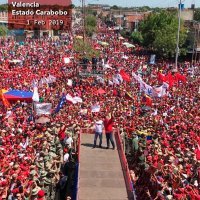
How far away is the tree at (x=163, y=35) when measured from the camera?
4534 cm

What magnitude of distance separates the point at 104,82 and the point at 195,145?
13727 millimetres

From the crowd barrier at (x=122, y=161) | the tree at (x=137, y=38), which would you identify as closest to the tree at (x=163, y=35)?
the tree at (x=137, y=38)

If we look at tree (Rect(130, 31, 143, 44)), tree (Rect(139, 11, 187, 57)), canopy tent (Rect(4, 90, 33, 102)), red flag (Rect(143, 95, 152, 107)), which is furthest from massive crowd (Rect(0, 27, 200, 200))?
tree (Rect(130, 31, 143, 44))

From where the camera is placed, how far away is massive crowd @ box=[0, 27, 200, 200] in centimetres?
1118

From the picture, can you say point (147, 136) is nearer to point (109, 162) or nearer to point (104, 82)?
point (109, 162)

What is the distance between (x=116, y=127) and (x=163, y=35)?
104ft

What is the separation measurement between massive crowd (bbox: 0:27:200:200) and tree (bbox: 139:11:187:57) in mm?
16038

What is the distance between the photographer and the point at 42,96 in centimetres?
2311

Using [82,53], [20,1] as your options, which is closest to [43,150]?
[82,53]

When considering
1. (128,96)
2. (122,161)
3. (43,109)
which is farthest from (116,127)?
(128,96)

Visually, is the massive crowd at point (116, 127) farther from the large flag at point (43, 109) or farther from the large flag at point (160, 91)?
the large flag at point (43, 109)

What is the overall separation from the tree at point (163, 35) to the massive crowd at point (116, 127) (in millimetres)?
16038

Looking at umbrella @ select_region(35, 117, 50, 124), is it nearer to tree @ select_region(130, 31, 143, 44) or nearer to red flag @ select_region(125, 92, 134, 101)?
red flag @ select_region(125, 92, 134, 101)

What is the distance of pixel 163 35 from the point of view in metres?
46.2
